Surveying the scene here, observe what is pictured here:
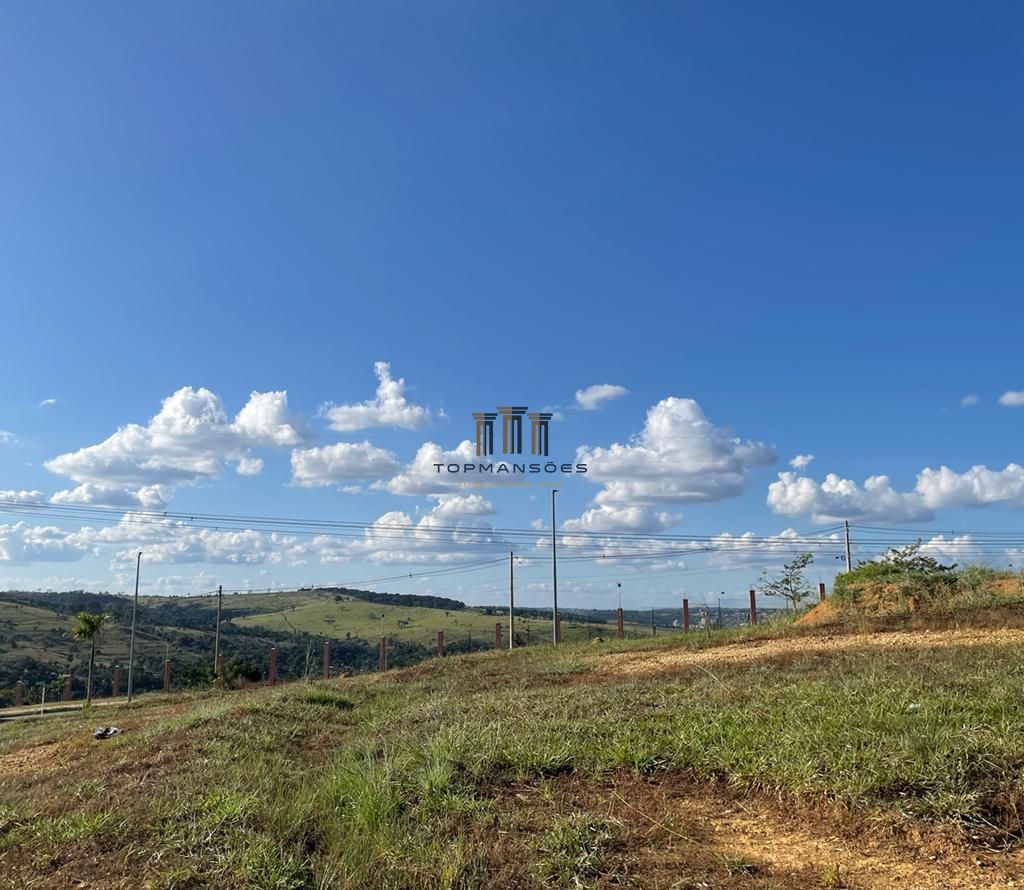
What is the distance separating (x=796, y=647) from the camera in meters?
14.7

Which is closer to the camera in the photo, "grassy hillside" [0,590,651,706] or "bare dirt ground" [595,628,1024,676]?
"bare dirt ground" [595,628,1024,676]

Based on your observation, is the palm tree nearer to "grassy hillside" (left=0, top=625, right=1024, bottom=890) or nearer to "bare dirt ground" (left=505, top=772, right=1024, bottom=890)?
"grassy hillside" (left=0, top=625, right=1024, bottom=890)

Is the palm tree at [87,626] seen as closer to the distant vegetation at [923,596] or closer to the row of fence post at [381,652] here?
the row of fence post at [381,652]

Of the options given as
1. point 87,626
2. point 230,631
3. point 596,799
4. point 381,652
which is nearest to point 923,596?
point 596,799

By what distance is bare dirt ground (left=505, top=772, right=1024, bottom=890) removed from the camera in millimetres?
4121

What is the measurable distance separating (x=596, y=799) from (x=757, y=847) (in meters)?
1.30

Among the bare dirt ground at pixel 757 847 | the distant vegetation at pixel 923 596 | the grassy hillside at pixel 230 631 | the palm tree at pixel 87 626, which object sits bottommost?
the grassy hillside at pixel 230 631

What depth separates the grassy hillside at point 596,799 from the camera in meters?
4.45

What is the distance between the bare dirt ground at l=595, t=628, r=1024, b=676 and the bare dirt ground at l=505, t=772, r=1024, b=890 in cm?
795

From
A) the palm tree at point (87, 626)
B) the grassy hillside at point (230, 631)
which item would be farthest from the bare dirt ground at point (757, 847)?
the palm tree at point (87, 626)

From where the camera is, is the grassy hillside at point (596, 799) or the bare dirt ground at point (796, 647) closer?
the grassy hillside at point (596, 799)

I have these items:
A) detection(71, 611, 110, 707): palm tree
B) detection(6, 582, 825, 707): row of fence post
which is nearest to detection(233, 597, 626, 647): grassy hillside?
detection(6, 582, 825, 707): row of fence post

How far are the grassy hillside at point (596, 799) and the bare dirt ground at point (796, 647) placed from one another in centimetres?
362

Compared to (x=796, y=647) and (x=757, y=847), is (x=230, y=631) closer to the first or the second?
(x=796, y=647)
